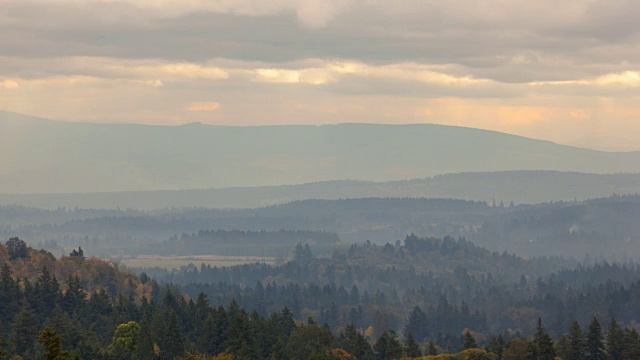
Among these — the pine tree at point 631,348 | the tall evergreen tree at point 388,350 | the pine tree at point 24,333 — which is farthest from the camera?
the tall evergreen tree at point 388,350

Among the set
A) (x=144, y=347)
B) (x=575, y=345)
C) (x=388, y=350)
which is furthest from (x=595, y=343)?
(x=144, y=347)

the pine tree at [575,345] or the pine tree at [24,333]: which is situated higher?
the pine tree at [24,333]

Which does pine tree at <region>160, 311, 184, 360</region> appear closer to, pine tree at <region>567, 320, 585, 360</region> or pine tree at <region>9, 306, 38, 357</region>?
pine tree at <region>9, 306, 38, 357</region>

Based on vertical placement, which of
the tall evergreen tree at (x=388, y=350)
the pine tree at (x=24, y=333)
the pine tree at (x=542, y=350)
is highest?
the pine tree at (x=24, y=333)

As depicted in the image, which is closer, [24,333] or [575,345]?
[24,333]

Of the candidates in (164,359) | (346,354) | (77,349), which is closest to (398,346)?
(346,354)

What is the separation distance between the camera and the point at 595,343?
18512 cm

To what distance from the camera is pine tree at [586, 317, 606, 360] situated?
183 meters

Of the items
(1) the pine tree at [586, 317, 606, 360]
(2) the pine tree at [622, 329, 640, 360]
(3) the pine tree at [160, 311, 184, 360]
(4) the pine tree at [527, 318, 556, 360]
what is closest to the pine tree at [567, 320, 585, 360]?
(1) the pine tree at [586, 317, 606, 360]

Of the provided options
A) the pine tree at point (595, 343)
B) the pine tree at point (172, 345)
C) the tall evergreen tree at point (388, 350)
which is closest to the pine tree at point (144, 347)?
the pine tree at point (172, 345)

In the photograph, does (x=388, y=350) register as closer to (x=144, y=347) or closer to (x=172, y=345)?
(x=172, y=345)

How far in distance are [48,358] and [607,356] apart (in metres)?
119

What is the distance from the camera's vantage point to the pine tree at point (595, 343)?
183125 millimetres

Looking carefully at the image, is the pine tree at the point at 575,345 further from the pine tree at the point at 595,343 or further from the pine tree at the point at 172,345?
the pine tree at the point at 172,345
